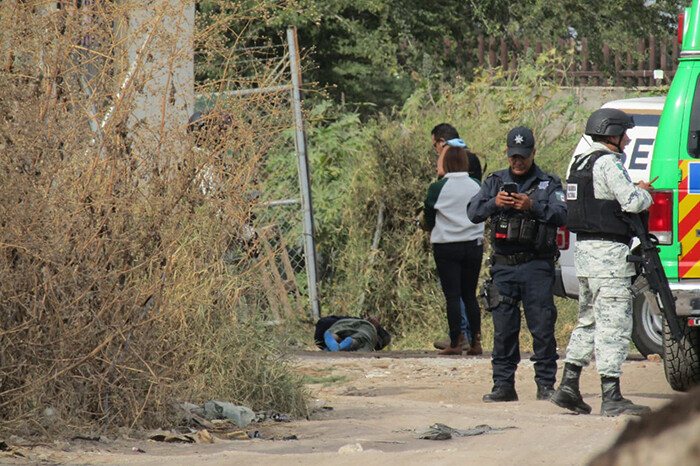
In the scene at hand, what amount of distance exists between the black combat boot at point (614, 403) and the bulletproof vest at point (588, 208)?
2.70ft

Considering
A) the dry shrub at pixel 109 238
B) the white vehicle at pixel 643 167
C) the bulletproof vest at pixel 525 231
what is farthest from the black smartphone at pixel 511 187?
the white vehicle at pixel 643 167

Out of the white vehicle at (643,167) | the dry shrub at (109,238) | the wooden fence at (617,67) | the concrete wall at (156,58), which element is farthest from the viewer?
the wooden fence at (617,67)

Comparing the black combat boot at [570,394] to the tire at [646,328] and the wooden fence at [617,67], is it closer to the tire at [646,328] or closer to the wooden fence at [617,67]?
the tire at [646,328]

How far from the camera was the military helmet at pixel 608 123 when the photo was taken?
19.9ft

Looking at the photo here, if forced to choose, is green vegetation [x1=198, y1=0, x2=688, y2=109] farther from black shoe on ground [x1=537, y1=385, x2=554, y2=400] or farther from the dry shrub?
the dry shrub

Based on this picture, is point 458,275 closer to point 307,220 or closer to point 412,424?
point 307,220

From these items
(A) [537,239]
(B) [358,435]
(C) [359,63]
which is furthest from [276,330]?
(C) [359,63]

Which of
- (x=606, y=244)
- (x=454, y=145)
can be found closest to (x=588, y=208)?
(x=606, y=244)

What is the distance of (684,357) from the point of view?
6797 millimetres

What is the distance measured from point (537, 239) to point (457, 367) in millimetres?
2153

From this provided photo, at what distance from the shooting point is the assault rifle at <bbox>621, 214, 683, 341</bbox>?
19.6 feet

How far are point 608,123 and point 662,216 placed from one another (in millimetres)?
730

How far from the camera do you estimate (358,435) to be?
520 centimetres

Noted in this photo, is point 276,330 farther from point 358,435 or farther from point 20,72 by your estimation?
point 20,72
